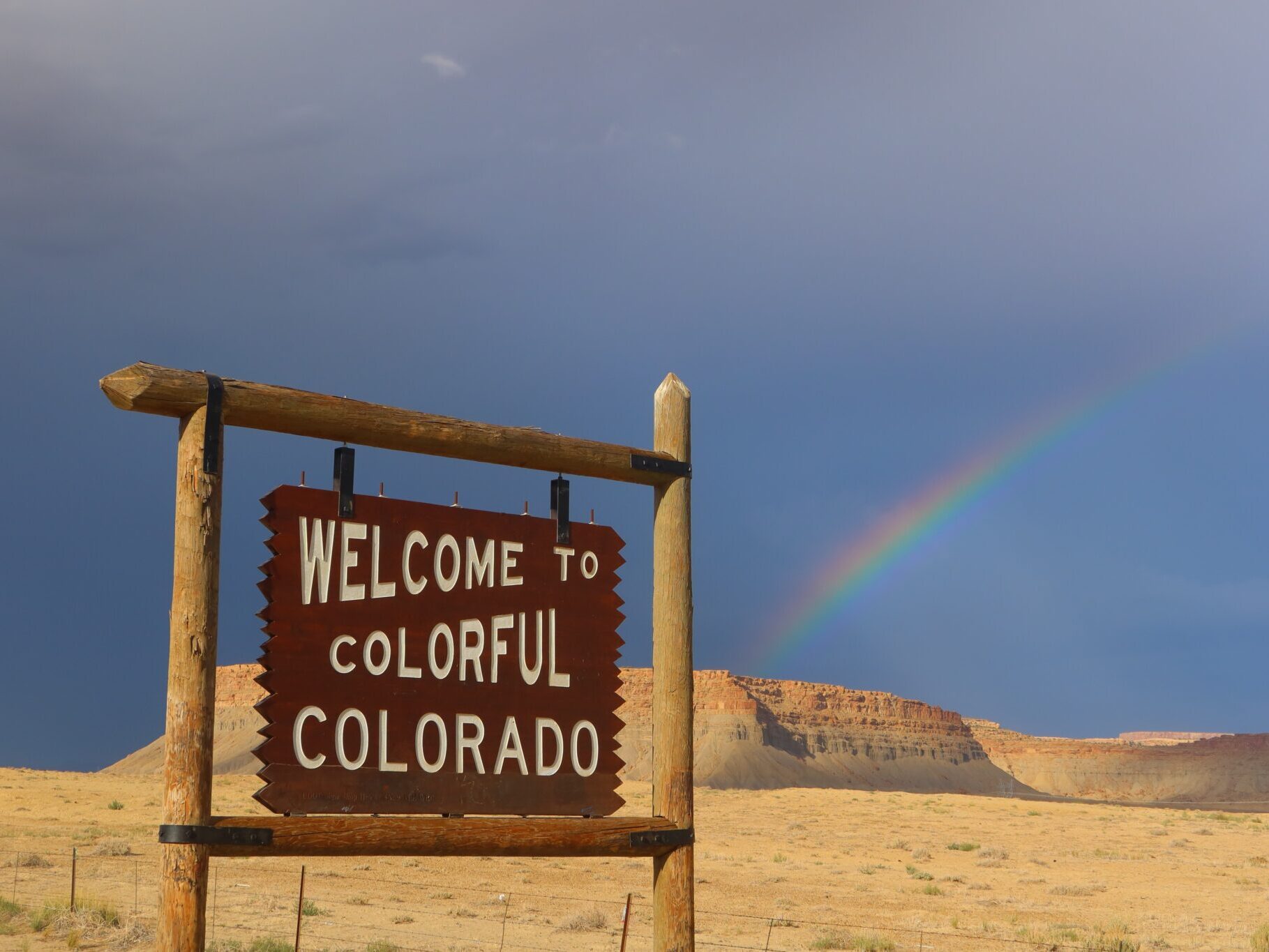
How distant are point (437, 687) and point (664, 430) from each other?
1.74m

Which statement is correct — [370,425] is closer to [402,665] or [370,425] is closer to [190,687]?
[402,665]

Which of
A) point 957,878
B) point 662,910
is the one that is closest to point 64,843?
point 957,878

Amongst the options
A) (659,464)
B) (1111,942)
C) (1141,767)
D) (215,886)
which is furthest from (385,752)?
(1141,767)

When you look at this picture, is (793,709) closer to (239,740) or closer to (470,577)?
(239,740)

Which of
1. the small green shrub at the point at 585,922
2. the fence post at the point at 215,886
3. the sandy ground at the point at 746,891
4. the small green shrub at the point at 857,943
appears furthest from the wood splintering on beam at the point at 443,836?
the small green shrub at the point at 585,922

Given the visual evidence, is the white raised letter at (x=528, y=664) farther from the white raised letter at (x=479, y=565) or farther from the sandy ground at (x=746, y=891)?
the sandy ground at (x=746, y=891)

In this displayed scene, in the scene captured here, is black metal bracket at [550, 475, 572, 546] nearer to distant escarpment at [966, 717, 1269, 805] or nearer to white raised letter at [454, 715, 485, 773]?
white raised letter at [454, 715, 485, 773]

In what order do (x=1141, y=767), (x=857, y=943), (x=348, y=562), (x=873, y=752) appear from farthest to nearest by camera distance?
(x=1141, y=767), (x=873, y=752), (x=857, y=943), (x=348, y=562)

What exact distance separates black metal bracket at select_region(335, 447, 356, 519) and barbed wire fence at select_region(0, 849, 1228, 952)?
10.9 meters

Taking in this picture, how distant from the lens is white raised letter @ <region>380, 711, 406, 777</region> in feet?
15.8

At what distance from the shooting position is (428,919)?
784 inches

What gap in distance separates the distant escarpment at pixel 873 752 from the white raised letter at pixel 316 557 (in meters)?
106

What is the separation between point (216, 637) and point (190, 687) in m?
0.21

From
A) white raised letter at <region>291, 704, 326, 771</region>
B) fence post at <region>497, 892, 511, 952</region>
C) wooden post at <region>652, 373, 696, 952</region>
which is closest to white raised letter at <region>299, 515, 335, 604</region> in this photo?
white raised letter at <region>291, 704, 326, 771</region>
